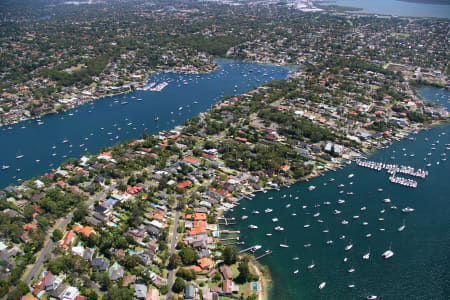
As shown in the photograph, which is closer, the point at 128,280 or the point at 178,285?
the point at 178,285

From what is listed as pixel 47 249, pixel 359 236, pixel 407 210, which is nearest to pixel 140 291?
pixel 47 249

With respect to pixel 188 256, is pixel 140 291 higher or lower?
lower

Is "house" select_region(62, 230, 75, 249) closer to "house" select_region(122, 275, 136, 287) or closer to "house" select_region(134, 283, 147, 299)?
"house" select_region(122, 275, 136, 287)

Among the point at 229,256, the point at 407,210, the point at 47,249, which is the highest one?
the point at 407,210

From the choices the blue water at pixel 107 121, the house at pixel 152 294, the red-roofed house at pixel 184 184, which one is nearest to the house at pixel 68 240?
the house at pixel 152 294

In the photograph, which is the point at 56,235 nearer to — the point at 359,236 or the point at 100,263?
the point at 100,263

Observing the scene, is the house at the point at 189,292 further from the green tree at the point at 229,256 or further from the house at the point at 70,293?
the house at the point at 70,293
